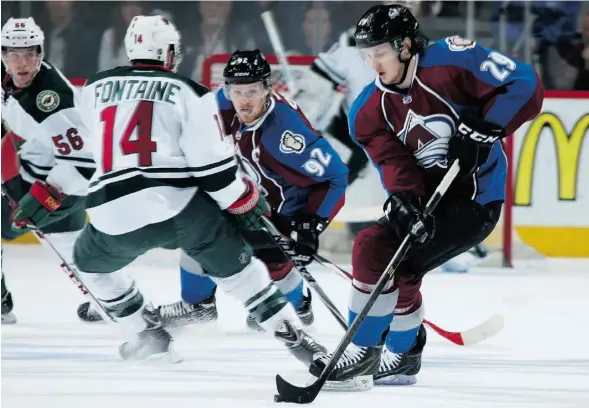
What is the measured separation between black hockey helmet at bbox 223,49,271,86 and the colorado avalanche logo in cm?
76

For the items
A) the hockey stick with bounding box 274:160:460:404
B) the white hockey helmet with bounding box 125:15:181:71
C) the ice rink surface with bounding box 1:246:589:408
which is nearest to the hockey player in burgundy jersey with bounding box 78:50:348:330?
the ice rink surface with bounding box 1:246:589:408

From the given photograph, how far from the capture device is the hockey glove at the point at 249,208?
309 cm

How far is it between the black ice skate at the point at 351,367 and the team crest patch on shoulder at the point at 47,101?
1.50m

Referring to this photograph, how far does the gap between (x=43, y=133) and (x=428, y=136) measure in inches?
62.6

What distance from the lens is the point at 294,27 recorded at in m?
6.01

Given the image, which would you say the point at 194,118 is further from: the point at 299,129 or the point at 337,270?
the point at 337,270

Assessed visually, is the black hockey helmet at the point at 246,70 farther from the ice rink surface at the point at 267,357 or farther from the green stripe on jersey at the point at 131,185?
the ice rink surface at the point at 267,357

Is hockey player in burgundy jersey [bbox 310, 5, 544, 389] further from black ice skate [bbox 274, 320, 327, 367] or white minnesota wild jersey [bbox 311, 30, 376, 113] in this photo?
white minnesota wild jersey [bbox 311, 30, 376, 113]

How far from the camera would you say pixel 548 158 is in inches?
219

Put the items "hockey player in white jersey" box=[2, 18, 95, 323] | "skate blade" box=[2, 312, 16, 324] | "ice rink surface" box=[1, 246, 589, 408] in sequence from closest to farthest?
"ice rink surface" box=[1, 246, 589, 408] → "hockey player in white jersey" box=[2, 18, 95, 323] → "skate blade" box=[2, 312, 16, 324]

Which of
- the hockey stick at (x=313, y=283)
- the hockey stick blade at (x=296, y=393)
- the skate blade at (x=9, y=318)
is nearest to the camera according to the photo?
the hockey stick blade at (x=296, y=393)

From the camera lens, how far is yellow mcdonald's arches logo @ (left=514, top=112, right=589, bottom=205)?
554 centimetres

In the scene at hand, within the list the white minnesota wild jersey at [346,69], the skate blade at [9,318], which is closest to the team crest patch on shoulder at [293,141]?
the skate blade at [9,318]

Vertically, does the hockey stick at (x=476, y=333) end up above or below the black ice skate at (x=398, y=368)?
below
